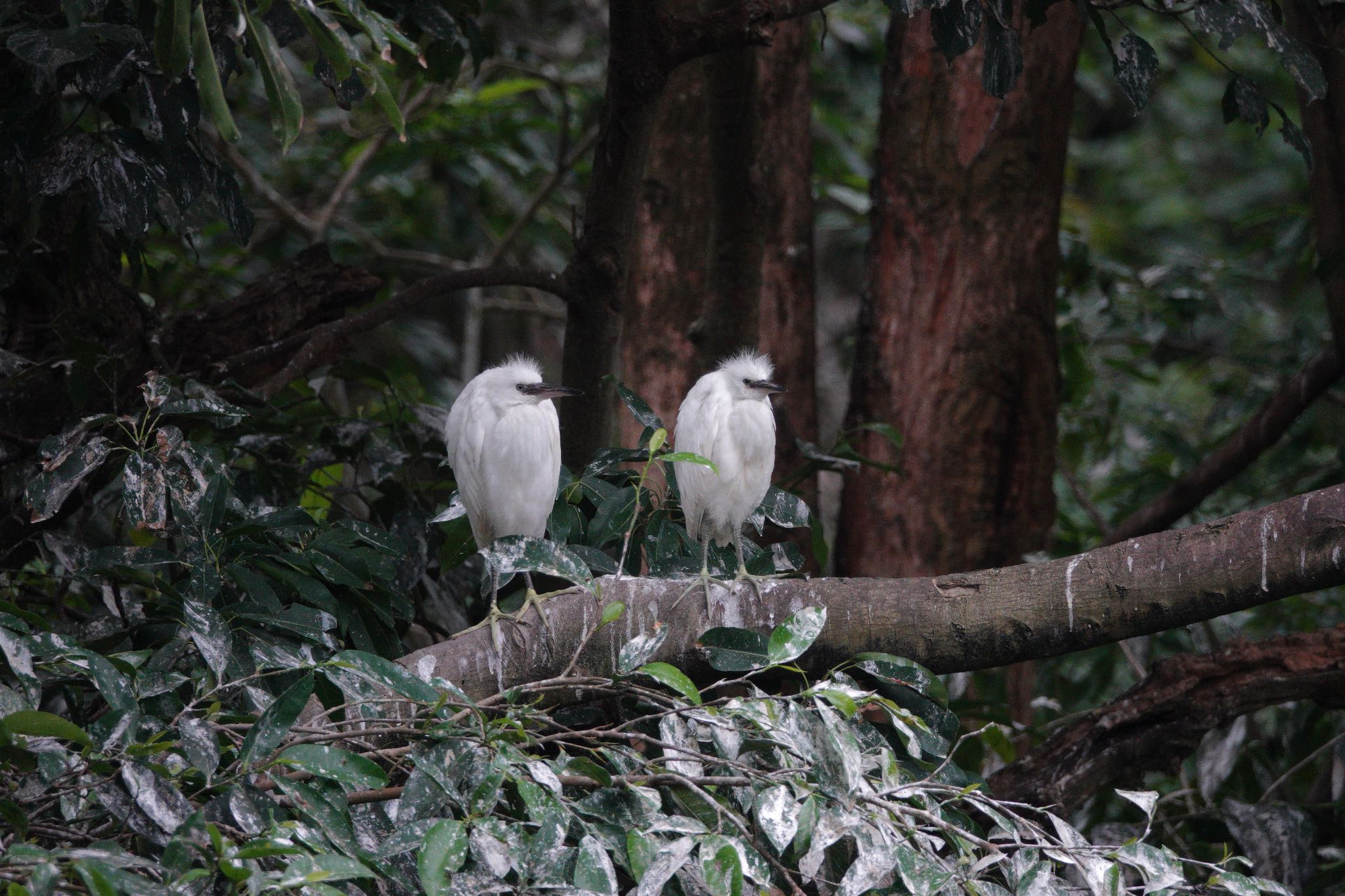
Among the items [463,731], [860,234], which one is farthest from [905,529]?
[463,731]

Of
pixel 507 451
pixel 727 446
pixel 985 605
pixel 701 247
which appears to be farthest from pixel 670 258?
pixel 985 605

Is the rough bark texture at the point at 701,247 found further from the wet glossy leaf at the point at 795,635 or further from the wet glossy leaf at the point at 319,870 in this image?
the wet glossy leaf at the point at 319,870

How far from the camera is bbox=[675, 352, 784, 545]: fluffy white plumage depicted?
287cm

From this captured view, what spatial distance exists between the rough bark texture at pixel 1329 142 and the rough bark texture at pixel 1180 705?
3.83 feet

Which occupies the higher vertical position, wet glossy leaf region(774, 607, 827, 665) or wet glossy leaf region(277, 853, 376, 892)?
wet glossy leaf region(774, 607, 827, 665)

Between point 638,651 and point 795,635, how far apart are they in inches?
10.3

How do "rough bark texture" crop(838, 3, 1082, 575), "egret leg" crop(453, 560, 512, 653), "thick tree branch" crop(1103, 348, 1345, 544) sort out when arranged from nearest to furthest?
"egret leg" crop(453, 560, 512, 653)
"thick tree branch" crop(1103, 348, 1345, 544)
"rough bark texture" crop(838, 3, 1082, 575)

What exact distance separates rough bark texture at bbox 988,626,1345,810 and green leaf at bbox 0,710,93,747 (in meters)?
2.10

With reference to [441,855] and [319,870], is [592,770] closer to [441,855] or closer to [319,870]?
[441,855]

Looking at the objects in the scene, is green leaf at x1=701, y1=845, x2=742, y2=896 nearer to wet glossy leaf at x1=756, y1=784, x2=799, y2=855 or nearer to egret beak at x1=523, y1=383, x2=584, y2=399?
wet glossy leaf at x1=756, y1=784, x2=799, y2=855

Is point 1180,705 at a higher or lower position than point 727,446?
lower

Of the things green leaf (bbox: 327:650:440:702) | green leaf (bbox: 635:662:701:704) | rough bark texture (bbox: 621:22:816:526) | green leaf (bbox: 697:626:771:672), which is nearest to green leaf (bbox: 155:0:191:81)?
green leaf (bbox: 327:650:440:702)

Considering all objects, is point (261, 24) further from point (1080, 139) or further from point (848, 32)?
point (1080, 139)

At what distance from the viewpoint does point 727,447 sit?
2912 millimetres
